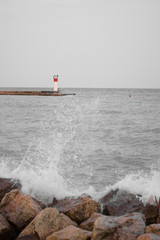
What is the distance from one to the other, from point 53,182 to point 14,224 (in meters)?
3.06

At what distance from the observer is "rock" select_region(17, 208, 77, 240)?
4109 millimetres

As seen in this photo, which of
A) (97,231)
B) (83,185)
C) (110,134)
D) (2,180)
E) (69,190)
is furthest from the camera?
(110,134)

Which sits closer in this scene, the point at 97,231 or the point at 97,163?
the point at 97,231

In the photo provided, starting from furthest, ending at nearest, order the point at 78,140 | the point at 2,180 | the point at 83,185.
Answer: the point at 78,140
the point at 83,185
the point at 2,180

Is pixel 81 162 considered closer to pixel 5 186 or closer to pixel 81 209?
pixel 5 186

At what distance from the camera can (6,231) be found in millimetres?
4391

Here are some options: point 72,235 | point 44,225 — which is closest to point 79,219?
point 44,225

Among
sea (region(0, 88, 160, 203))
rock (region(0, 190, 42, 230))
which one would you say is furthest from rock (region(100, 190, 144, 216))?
rock (region(0, 190, 42, 230))

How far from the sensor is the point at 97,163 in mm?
10562

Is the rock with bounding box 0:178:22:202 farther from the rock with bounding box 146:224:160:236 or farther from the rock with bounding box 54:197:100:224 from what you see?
the rock with bounding box 146:224:160:236

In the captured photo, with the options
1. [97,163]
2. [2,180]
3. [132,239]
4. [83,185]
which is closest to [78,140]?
[97,163]

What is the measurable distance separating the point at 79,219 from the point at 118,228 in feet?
4.04

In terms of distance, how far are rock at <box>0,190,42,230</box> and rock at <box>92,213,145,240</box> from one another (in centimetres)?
155

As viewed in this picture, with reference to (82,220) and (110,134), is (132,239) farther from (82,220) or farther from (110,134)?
(110,134)
